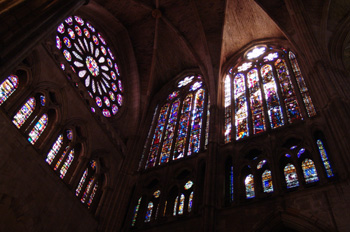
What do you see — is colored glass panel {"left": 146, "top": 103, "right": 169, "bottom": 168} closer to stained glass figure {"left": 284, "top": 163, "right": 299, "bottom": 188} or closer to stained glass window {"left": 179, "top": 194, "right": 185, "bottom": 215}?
stained glass window {"left": 179, "top": 194, "right": 185, "bottom": 215}

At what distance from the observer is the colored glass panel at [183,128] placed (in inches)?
498

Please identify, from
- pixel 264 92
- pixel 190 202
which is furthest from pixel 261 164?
pixel 264 92

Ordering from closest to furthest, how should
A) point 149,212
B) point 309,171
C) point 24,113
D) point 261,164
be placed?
point 309,171 → point 24,113 → point 261,164 → point 149,212

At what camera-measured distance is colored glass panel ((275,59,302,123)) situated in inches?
439

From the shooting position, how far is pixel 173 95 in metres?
→ 16.3

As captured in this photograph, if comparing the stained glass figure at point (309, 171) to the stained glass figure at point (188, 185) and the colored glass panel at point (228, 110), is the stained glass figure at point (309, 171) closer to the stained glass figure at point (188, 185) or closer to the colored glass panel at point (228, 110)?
the colored glass panel at point (228, 110)

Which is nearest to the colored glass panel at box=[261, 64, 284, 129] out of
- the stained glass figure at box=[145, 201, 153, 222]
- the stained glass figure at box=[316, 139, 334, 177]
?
the stained glass figure at box=[316, 139, 334, 177]

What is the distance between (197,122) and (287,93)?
3.41 m

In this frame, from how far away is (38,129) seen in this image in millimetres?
10266

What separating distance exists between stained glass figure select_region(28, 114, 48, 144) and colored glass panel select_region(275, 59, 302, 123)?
7.33m

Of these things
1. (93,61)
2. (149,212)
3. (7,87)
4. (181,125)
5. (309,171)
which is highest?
(93,61)

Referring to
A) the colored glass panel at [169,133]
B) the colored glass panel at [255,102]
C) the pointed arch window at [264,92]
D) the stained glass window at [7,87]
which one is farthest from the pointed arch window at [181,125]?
the stained glass window at [7,87]

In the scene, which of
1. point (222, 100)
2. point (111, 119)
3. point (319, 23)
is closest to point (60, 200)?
point (111, 119)

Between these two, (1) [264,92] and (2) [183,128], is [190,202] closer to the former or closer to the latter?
(2) [183,128]
